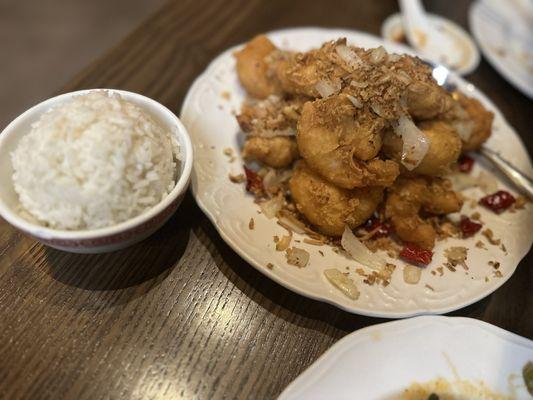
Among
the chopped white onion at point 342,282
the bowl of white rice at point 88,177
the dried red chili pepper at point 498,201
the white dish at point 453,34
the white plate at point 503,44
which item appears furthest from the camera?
the white dish at point 453,34

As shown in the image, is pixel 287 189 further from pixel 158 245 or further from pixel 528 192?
pixel 528 192

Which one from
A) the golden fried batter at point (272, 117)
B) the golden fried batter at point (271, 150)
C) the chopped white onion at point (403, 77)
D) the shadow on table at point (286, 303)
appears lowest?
the shadow on table at point (286, 303)

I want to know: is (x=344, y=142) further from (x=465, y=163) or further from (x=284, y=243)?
(x=465, y=163)

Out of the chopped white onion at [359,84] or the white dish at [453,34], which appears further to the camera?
the white dish at [453,34]

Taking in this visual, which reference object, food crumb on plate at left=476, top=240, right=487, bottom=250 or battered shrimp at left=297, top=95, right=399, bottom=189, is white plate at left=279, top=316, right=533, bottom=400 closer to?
food crumb on plate at left=476, top=240, right=487, bottom=250

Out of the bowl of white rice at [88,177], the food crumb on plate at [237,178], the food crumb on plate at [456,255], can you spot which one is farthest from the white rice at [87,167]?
the food crumb on plate at [456,255]

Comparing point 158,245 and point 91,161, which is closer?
point 91,161

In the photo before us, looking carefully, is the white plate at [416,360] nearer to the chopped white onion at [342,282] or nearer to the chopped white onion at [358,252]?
the chopped white onion at [342,282]

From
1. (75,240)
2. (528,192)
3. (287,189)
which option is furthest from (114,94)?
(528,192)

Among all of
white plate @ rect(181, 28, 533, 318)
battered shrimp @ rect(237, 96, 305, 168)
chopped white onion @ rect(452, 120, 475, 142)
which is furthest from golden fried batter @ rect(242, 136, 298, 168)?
chopped white onion @ rect(452, 120, 475, 142)
